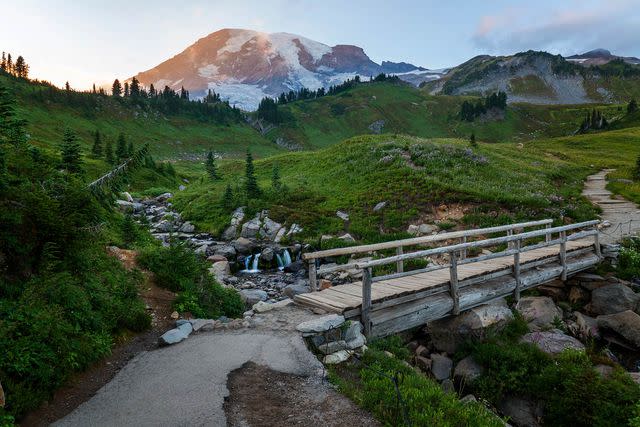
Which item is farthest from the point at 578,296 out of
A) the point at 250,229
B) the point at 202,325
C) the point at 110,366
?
the point at 250,229

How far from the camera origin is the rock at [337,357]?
27.3 feet

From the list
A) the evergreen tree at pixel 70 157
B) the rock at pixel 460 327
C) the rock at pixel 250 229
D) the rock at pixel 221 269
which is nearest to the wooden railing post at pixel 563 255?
the rock at pixel 460 327

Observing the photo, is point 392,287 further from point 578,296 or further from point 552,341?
point 578,296

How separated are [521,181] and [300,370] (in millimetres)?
27868

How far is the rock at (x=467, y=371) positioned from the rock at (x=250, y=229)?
1739 cm

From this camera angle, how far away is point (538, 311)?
538 inches

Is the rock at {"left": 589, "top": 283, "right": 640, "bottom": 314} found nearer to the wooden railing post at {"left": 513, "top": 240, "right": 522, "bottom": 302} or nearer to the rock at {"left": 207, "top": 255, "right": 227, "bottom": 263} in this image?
the wooden railing post at {"left": 513, "top": 240, "right": 522, "bottom": 302}

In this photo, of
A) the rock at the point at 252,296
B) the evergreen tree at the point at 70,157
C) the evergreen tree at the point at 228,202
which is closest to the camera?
the evergreen tree at the point at 70,157

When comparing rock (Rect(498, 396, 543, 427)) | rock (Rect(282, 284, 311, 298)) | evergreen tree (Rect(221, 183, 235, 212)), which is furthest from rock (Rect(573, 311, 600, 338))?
evergreen tree (Rect(221, 183, 235, 212))

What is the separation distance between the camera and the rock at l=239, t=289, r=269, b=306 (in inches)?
595

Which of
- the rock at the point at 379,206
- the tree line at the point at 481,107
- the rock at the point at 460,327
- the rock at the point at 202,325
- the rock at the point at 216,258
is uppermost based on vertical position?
the tree line at the point at 481,107

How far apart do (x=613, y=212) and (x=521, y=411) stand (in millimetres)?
20201

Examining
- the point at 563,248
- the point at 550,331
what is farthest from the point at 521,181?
the point at 550,331

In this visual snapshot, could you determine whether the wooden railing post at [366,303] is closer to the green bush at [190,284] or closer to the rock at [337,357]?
the rock at [337,357]
